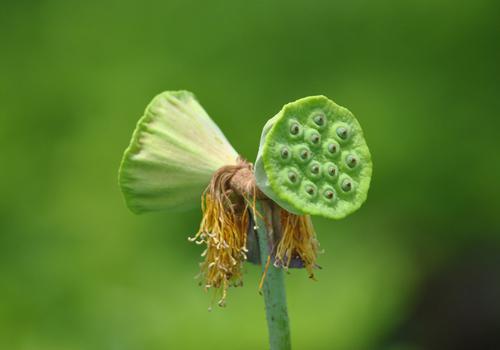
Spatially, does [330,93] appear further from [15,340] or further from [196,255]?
[15,340]

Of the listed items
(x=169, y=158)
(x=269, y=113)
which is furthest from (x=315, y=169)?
(x=269, y=113)

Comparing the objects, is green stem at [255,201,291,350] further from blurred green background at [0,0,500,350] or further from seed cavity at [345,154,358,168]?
blurred green background at [0,0,500,350]

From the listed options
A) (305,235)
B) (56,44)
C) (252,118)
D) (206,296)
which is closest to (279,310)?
(305,235)

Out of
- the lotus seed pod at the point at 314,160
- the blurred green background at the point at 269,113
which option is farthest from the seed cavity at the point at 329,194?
the blurred green background at the point at 269,113

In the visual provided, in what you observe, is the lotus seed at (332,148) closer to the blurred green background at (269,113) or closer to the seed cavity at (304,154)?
the seed cavity at (304,154)

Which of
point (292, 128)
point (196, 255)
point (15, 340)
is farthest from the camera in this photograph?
point (196, 255)
